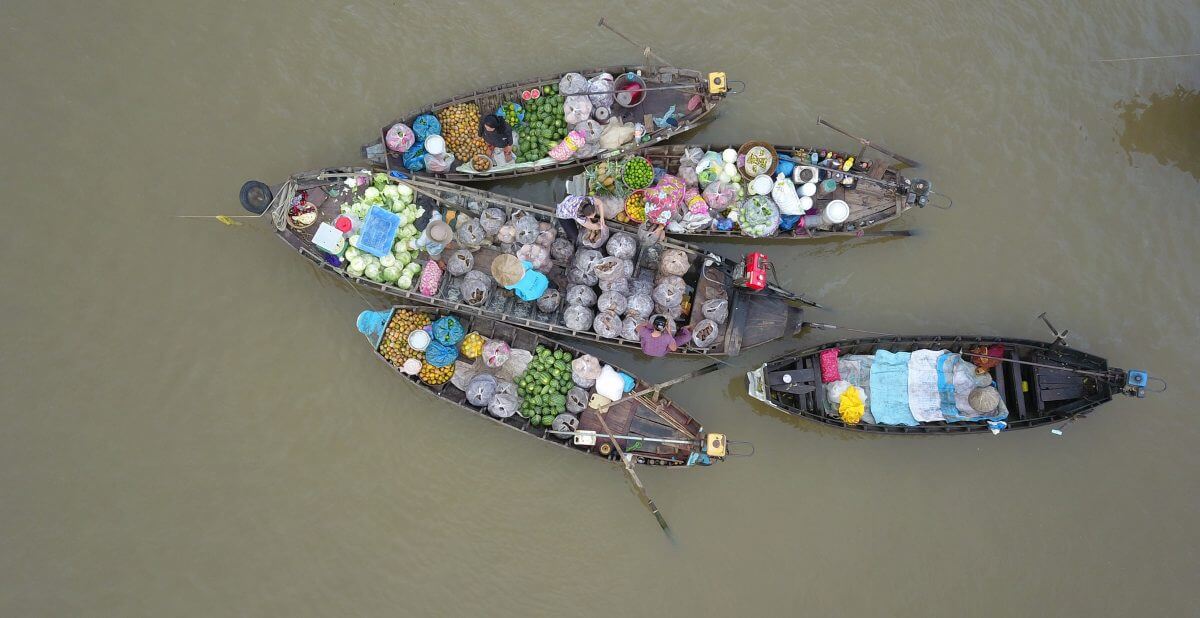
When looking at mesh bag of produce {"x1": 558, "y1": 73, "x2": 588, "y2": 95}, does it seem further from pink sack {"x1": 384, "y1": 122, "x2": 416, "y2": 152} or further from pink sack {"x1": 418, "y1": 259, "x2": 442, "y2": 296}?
pink sack {"x1": 418, "y1": 259, "x2": 442, "y2": 296}

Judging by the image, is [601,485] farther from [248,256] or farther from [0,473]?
[0,473]

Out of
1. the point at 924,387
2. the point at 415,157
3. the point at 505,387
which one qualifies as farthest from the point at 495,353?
the point at 924,387

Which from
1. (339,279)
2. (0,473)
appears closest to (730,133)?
(339,279)

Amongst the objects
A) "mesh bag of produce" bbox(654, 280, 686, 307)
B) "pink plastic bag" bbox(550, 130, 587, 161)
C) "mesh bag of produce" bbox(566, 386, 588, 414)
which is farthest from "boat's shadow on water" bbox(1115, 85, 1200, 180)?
"mesh bag of produce" bbox(566, 386, 588, 414)

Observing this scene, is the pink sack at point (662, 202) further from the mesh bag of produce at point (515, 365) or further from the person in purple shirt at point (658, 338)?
the mesh bag of produce at point (515, 365)

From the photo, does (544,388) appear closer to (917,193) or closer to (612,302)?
(612,302)
